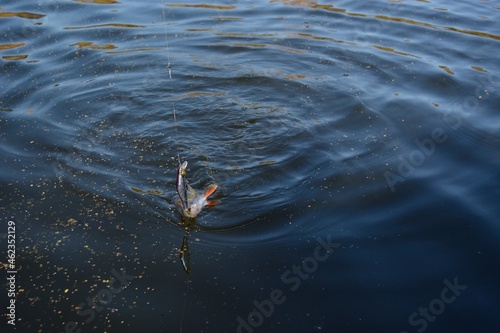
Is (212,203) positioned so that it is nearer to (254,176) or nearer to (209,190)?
(209,190)

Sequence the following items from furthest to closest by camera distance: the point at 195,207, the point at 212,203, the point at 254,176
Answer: the point at 254,176 < the point at 212,203 < the point at 195,207

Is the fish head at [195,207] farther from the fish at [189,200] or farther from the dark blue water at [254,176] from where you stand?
the dark blue water at [254,176]

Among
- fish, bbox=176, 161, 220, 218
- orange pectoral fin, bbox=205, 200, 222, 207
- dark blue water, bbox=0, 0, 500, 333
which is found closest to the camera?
dark blue water, bbox=0, 0, 500, 333

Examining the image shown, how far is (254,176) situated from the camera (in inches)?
204

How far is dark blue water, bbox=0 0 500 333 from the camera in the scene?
3883mm

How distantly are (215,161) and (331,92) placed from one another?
201 cm

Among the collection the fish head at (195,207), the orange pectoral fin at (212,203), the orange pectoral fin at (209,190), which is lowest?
the orange pectoral fin at (212,203)

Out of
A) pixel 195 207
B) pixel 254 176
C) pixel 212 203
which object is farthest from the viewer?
pixel 254 176

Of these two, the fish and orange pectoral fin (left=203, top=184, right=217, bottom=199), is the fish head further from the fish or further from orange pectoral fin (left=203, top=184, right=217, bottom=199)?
orange pectoral fin (left=203, top=184, right=217, bottom=199)

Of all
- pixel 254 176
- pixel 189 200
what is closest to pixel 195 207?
pixel 189 200

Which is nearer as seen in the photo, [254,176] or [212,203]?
[212,203]

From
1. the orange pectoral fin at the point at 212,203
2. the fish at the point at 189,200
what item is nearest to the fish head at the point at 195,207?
the fish at the point at 189,200

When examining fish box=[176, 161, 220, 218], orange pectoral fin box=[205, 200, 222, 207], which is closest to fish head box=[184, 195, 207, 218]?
fish box=[176, 161, 220, 218]

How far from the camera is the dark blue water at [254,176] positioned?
388 cm
